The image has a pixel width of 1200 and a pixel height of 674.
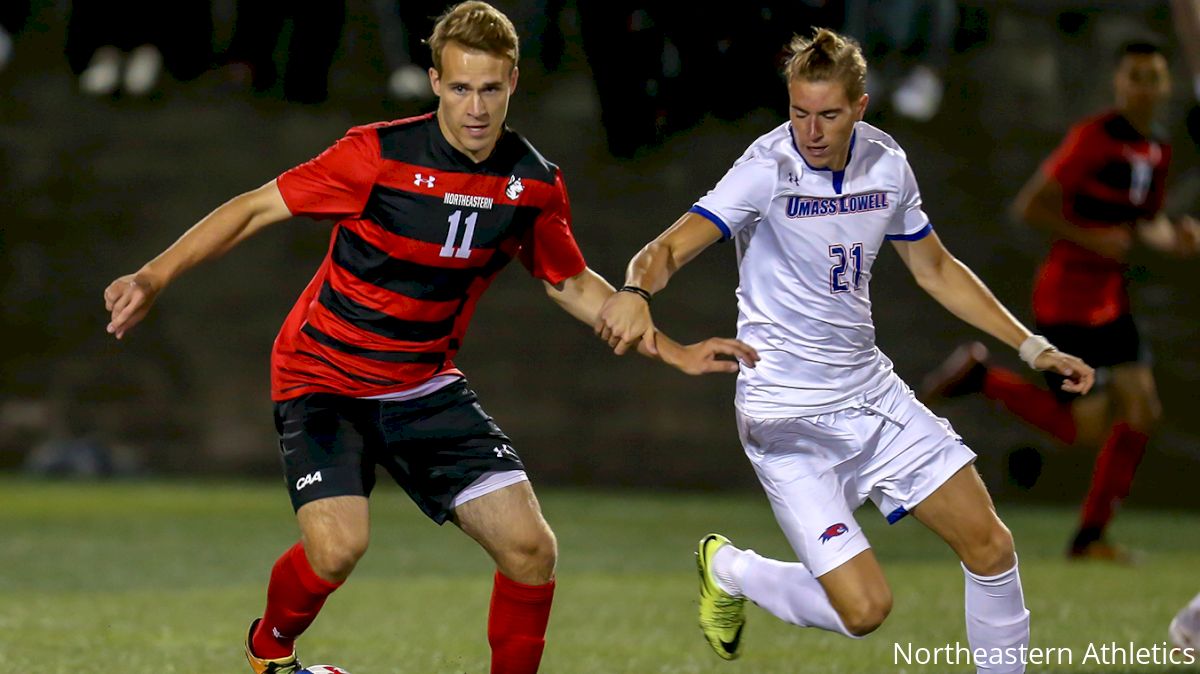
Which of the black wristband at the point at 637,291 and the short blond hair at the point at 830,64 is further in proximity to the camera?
the short blond hair at the point at 830,64

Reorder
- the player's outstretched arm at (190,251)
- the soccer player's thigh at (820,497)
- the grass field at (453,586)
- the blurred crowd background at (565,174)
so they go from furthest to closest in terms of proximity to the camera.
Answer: the blurred crowd background at (565,174)
the grass field at (453,586)
the soccer player's thigh at (820,497)
the player's outstretched arm at (190,251)

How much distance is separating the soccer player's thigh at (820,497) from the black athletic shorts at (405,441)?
0.69 m

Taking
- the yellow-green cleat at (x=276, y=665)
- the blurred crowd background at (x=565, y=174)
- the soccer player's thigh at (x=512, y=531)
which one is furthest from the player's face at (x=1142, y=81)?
the yellow-green cleat at (x=276, y=665)

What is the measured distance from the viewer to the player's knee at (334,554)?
4.07 metres

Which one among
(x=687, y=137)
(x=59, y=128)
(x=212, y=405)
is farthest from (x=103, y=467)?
(x=687, y=137)

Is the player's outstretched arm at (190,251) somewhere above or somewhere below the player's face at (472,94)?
below

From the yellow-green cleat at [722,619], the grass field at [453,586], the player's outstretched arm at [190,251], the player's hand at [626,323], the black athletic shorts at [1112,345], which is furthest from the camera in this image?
the black athletic shorts at [1112,345]

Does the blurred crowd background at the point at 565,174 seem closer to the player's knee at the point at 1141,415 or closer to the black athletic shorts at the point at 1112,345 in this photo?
the player's knee at the point at 1141,415

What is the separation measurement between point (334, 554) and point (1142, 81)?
5624mm

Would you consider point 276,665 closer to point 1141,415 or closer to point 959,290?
point 959,290

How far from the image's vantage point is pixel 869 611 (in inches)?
166

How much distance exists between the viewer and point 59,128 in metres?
12.0

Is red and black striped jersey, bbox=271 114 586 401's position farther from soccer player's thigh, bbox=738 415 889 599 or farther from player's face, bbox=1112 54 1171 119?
player's face, bbox=1112 54 1171 119

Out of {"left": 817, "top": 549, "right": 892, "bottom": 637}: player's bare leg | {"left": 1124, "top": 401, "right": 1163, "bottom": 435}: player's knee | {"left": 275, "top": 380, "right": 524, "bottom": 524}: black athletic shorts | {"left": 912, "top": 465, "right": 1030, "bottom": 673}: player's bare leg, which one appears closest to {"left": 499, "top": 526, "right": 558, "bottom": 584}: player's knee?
{"left": 275, "top": 380, "right": 524, "bottom": 524}: black athletic shorts
